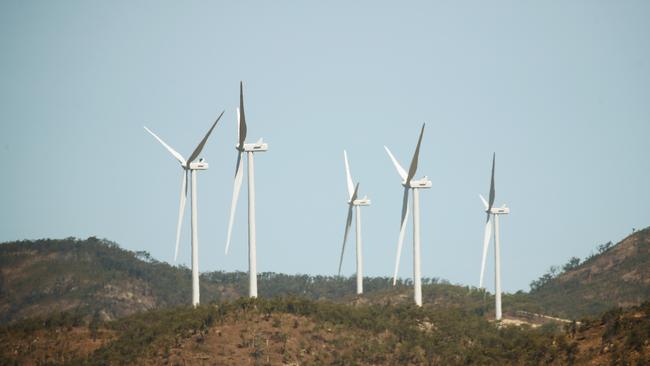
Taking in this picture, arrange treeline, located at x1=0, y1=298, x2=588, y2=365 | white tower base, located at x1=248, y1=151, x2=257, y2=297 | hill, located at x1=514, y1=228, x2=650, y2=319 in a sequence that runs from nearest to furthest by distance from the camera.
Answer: treeline, located at x1=0, y1=298, x2=588, y2=365, white tower base, located at x1=248, y1=151, x2=257, y2=297, hill, located at x1=514, y1=228, x2=650, y2=319

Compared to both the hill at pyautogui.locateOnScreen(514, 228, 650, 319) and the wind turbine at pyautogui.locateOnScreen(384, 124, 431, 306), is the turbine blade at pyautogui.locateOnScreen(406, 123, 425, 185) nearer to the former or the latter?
the wind turbine at pyautogui.locateOnScreen(384, 124, 431, 306)

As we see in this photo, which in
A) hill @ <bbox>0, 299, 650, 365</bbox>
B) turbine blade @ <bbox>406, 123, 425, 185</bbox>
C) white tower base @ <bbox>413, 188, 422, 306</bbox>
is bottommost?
hill @ <bbox>0, 299, 650, 365</bbox>

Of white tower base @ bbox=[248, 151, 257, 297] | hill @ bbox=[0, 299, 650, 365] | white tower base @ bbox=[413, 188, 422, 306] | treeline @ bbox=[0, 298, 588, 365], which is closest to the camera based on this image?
hill @ bbox=[0, 299, 650, 365]

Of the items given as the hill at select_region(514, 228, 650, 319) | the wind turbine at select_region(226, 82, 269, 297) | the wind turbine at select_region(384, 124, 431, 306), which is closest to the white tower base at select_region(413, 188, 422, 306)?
the wind turbine at select_region(384, 124, 431, 306)

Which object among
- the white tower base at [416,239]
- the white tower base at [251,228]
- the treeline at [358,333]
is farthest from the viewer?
the white tower base at [416,239]

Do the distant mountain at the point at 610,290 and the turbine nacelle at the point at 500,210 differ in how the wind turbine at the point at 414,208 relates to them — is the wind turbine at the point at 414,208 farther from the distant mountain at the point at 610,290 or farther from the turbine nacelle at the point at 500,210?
the distant mountain at the point at 610,290

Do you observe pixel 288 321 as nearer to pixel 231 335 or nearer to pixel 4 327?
pixel 231 335

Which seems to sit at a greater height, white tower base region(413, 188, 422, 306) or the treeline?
white tower base region(413, 188, 422, 306)

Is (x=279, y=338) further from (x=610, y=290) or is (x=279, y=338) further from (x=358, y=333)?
(x=610, y=290)

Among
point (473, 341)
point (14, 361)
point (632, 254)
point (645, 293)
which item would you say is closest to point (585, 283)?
point (632, 254)

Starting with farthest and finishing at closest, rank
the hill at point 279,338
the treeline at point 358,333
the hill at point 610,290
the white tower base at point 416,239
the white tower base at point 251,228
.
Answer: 1. the hill at point 610,290
2. the white tower base at point 416,239
3. the white tower base at point 251,228
4. the treeline at point 358,333
5. the hill at point 279,338

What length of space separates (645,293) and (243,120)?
78.4m

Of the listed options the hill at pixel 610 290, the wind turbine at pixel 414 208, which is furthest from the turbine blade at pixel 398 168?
the hill at pixel 610 290

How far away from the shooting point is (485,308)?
156250 mm
